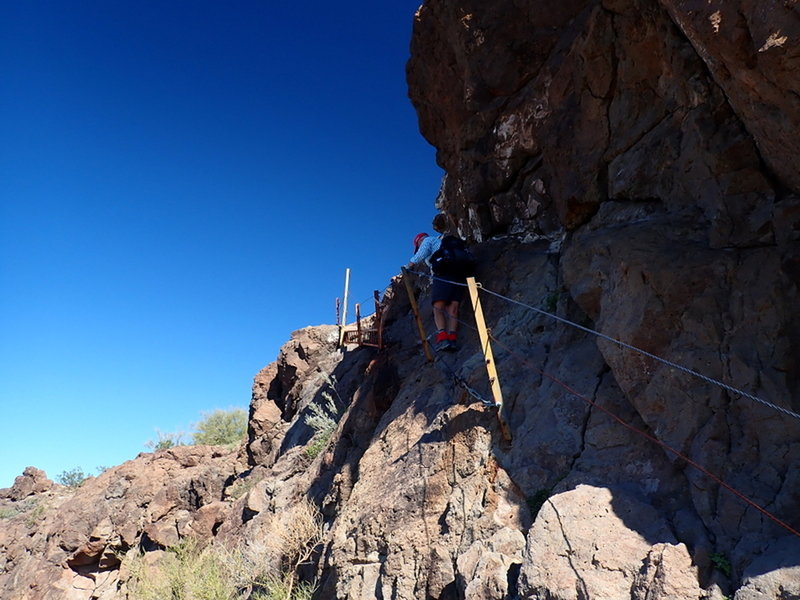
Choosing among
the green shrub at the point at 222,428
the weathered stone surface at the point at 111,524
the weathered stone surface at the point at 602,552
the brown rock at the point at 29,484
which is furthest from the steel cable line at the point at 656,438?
the brown rock at the point at 29,484

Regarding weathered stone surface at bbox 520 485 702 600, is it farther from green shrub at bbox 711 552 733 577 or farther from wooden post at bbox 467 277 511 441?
wooden post at bbox 467 277 511 441

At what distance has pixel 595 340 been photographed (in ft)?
23.2

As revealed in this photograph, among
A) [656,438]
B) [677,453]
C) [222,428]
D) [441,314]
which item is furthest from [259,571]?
[222,428]

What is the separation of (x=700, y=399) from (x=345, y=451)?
6818mm

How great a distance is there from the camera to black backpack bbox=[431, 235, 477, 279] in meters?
9.92

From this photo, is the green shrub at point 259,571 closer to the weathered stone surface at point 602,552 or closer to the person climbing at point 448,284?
the person climbing at point 448,284

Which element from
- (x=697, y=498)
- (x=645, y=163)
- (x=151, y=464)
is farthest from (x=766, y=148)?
(x=151, y=464)

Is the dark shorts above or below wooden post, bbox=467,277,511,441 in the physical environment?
above

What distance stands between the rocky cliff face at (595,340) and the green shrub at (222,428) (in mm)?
11422

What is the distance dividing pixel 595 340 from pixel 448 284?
10.6 ft

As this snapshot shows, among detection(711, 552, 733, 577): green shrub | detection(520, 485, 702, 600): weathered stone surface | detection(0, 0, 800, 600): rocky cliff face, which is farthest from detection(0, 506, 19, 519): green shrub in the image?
detection(711, 552, 733, 577): green shrub

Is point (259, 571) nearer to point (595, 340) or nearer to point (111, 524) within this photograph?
point (595, 340)

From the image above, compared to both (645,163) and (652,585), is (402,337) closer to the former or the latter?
(645,163)

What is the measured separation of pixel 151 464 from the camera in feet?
58.9
